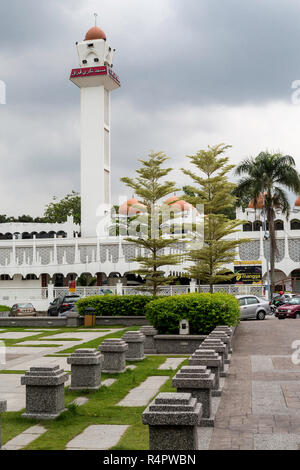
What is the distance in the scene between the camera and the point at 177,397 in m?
6.06

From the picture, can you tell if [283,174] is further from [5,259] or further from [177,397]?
[177,397]

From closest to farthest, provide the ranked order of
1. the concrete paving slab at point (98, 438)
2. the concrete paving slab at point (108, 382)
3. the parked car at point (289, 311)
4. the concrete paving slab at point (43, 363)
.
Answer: the concrete paving slab at point (98, 438) < the concrete paving slab at point (108, 382) < the concrete paving slab at point (43, 363) < the parked car at point (289, 311)

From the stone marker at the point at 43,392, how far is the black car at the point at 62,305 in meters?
25.1

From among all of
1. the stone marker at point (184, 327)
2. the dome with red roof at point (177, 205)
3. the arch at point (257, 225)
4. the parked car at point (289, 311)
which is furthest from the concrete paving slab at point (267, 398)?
the arch at point (257, 225)

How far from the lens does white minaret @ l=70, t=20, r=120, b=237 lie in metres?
52.7

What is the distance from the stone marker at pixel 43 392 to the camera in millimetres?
8266

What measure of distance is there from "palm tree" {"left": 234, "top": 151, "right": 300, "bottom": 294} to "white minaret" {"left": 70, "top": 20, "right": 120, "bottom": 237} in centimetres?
1701

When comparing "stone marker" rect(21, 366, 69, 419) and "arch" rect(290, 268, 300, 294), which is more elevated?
"arch" rect(290, 268, 300, 294)

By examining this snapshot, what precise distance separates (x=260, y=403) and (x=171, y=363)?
17.3ft

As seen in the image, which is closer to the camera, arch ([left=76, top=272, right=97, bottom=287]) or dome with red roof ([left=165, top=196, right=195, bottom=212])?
dome with red roof ([left=165, top=196, right=195, bottom=212])

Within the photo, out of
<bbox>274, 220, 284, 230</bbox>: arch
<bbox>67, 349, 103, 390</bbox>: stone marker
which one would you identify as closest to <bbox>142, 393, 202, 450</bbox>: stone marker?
<bbox>67, 349, 103, 390</bbox>: stone marker

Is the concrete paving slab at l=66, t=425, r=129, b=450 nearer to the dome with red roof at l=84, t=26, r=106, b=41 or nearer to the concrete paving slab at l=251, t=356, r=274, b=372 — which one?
the concrete paving slab at l=251, t=356, r=274, b=372

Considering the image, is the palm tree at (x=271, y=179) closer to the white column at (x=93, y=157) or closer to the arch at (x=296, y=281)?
the arch at (x=296, y=281)
